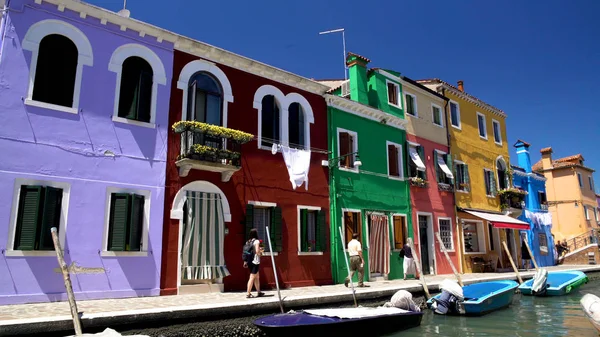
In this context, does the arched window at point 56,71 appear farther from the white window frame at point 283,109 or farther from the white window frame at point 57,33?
the white window frame at point 283,109

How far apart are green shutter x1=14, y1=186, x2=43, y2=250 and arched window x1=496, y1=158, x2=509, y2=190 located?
24879 millimetres

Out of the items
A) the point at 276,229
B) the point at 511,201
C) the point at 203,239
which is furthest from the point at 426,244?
the point at 203,239

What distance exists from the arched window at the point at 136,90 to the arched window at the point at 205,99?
126 centimetres

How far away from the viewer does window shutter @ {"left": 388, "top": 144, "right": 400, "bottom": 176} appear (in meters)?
19.9

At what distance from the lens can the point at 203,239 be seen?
41.5 ft

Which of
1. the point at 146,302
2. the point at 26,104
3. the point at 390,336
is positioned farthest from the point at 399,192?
the point at 26,104

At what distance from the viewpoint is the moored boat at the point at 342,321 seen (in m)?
8.81

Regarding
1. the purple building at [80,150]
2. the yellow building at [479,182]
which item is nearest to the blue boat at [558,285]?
the yellow building at [479,182]

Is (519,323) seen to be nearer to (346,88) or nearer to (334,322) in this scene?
(334,322)

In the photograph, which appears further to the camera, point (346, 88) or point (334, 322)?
point (346, 88)

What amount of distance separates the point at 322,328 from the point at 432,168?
14615 millimetres

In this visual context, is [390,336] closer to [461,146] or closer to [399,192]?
[399,192]

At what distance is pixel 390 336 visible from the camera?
10648 millimetres

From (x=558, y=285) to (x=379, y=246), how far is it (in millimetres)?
7832
